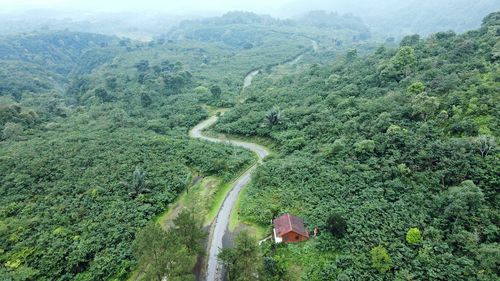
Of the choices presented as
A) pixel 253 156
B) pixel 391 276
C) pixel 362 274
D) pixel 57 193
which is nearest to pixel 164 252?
pixel 362 274

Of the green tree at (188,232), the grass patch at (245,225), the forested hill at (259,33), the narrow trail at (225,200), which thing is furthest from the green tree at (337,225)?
the forested hill at (259,33)

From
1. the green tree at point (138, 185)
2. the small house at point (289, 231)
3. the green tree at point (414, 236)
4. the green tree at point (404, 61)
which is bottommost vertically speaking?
the green tree at point (138, 185)

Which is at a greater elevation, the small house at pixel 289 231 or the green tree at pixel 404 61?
the green tree at pixel 404 61

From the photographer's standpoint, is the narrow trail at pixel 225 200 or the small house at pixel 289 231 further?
the small house at pixel 289 231

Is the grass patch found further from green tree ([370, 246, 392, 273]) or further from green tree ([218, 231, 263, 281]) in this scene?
green tree ([370, 246, 392, 273])

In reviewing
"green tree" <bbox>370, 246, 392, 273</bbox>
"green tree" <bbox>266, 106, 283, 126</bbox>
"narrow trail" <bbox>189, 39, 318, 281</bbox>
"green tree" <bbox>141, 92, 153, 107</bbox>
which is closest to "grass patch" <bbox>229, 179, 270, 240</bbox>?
"narrow trail" <bbox>189, 39, 318, 281</bbox>

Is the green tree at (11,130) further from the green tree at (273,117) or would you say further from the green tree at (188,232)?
the green tree at (188,232)

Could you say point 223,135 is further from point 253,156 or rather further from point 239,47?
point 239,47
